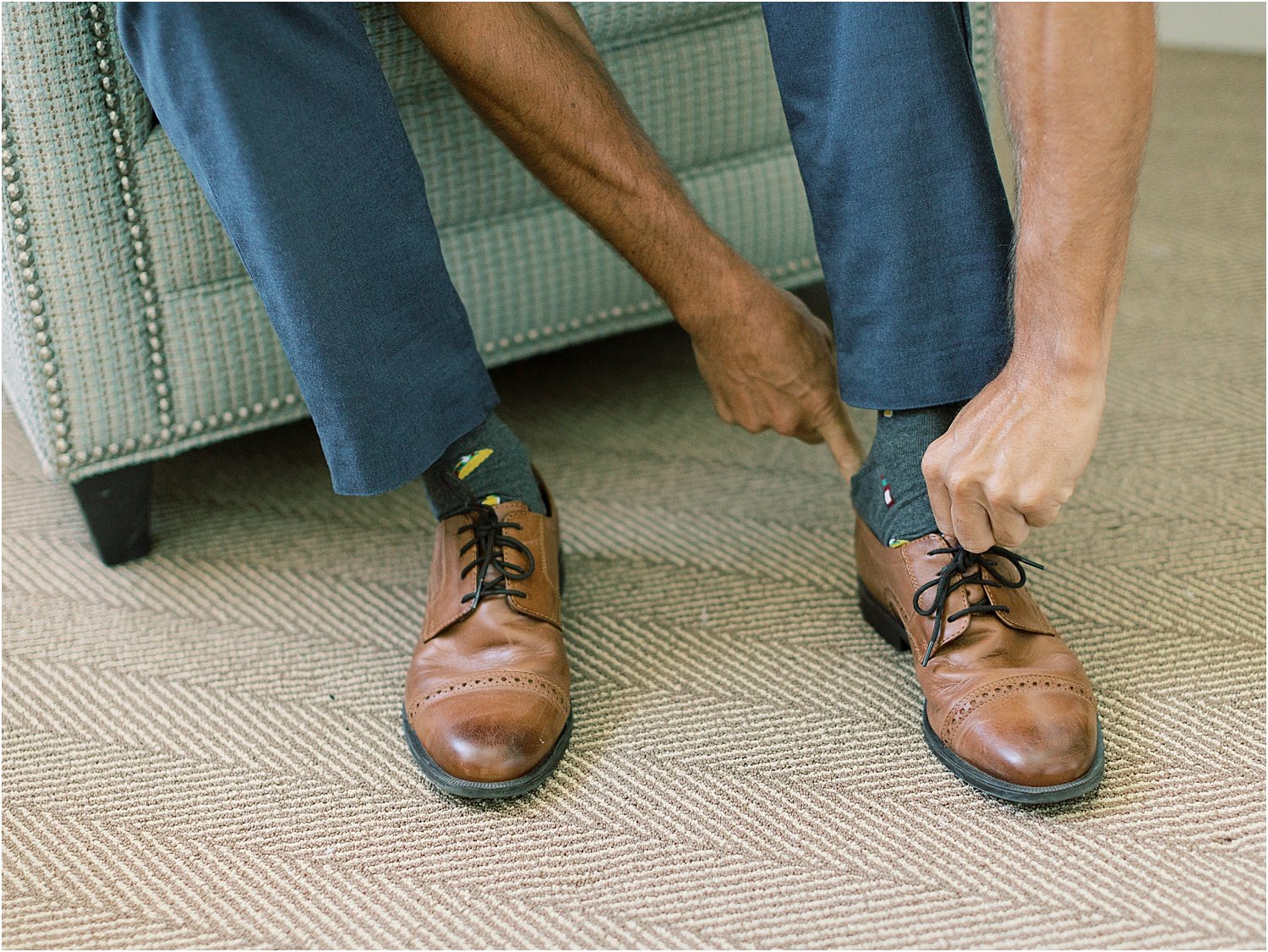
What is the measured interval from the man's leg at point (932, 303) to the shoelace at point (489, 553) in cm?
23

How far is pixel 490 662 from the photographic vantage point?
708 millimetres

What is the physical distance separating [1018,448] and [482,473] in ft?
1.11

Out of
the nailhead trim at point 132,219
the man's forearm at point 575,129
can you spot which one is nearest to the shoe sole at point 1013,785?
the man's forearm at point 575,129

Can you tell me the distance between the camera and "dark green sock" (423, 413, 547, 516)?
2.50ft

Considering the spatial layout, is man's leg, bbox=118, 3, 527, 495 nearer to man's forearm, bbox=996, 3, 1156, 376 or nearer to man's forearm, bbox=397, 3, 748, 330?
man's forearm, bbox=397, 3, 748, 330

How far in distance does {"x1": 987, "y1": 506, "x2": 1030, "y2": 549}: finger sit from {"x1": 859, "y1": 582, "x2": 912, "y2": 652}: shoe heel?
0.38 ft

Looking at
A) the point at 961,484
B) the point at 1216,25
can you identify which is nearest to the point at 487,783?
the point at 961,484

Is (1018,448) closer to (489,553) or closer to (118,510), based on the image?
(489,553)

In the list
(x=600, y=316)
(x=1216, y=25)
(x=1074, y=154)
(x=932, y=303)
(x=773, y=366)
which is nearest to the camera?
(x=1074, y=154)

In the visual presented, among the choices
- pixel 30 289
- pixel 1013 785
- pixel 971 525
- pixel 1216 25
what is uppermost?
pixel 30 289

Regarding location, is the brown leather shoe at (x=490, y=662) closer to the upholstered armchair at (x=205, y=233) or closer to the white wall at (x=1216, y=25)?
the upholstered armchair at (x=205, y=233)

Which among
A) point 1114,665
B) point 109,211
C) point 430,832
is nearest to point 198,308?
point 109,211

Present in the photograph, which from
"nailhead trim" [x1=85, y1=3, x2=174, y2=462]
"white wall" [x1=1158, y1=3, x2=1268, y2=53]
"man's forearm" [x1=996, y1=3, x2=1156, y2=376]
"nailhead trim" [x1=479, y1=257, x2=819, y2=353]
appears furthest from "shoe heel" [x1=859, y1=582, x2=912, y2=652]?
"white wall" [x1=1158, y1=3, x2=1268, y2=53]

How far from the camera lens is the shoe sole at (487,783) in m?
0.66
